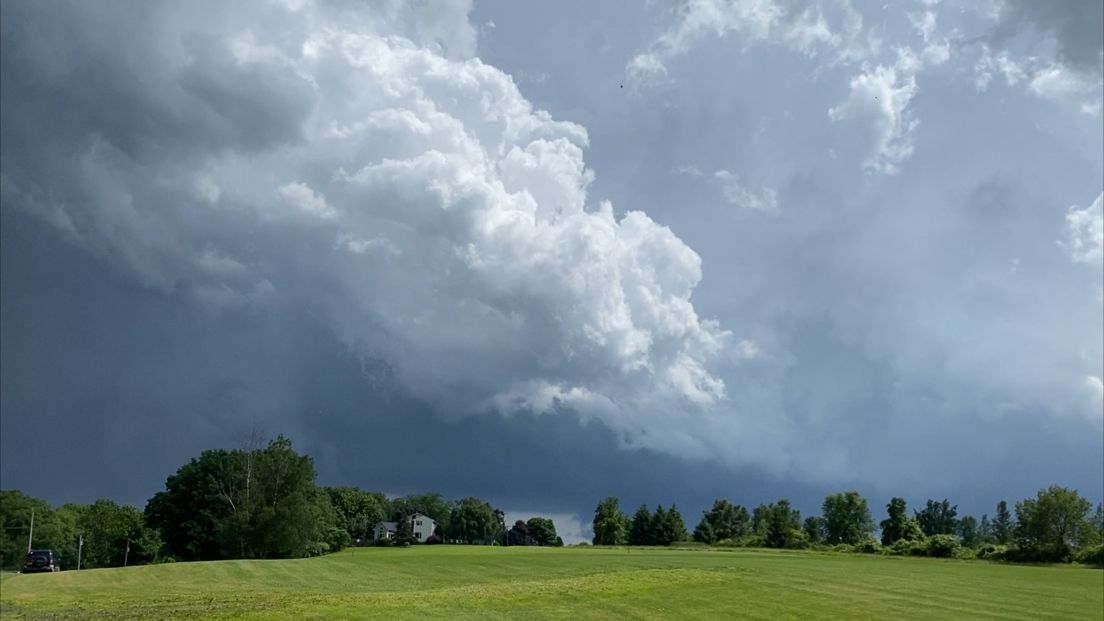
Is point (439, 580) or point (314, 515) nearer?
point (439, 580)

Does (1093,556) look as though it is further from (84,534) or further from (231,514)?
(84,534)

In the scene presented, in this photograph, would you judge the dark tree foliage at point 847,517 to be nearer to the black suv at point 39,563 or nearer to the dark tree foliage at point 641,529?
the dark tree foliage at point 641,529

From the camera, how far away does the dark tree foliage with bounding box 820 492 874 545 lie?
17912 centimetres

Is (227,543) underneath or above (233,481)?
underneath

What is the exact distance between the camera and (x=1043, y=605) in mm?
38531

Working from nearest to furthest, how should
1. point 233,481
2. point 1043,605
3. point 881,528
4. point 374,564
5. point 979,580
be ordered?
point 1043,605, point 979,580, point 374,564, point 233,481, point 881,528

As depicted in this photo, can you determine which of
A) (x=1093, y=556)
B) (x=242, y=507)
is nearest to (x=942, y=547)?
(x=1093, y=556)

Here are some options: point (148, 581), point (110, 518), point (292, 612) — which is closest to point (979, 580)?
point (292, 612)

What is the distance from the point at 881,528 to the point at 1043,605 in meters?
115

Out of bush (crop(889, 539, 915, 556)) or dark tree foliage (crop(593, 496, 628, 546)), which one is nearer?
bush (crop(889, 539, 915, 556))

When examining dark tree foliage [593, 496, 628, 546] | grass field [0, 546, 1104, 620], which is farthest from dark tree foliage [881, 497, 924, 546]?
grass field [0, 546, 1104, 620]

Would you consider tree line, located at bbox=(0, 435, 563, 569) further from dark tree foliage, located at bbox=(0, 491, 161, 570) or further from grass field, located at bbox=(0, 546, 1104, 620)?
grass field, located at bbox=(0, 546, 1104, 620)

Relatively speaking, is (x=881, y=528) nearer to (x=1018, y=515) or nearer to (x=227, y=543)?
(x=1018, y=515)

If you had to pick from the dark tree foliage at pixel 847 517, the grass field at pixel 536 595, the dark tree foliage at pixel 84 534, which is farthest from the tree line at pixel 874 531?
the dark tree foliage at pixel 84 534
